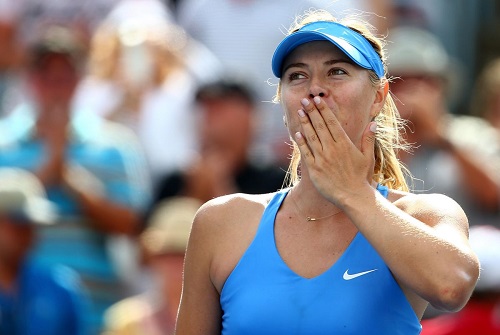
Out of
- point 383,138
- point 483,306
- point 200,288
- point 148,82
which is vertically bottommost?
point 483,306

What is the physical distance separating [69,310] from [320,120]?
3.06 metres

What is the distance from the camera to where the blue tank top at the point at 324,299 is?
284 cm

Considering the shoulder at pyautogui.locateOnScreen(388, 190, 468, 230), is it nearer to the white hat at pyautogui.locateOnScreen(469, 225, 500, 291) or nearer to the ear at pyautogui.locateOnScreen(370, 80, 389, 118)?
the ear at pyautogui.locateOnScreen(370, 80, 389, 118)

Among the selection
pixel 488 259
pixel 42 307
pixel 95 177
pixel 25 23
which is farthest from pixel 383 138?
pixel 25 23

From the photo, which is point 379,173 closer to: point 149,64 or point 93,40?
point 149,64

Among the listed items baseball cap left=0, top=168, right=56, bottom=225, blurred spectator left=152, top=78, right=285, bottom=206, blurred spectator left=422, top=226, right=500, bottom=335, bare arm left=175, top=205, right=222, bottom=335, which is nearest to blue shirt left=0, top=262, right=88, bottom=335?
baseball cap left=0, top=168, right=56, bottom=225

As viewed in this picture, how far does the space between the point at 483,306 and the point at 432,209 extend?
2.24 metres

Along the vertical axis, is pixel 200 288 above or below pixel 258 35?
above

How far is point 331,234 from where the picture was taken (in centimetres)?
306

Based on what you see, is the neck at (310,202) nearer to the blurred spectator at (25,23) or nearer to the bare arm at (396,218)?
the bare arm at (396,218)

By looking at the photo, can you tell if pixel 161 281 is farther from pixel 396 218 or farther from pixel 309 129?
pixel 396 218

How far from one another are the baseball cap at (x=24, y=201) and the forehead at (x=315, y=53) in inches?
123

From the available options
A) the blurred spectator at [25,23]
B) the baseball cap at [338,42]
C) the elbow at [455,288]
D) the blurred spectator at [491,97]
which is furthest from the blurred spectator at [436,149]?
the elbow at [455,288]

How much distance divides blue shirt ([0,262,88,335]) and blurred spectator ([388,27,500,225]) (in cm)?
195
